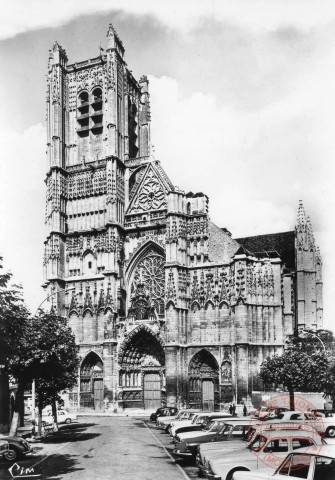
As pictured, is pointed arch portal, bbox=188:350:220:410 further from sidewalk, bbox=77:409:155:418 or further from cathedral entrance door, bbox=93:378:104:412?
cathedral entrance door, bbox=93:378:104:412

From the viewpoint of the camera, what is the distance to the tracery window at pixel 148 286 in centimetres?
5012

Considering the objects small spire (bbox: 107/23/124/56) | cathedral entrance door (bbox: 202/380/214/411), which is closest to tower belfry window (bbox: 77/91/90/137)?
small spire (bbox: 107/23/124/56)

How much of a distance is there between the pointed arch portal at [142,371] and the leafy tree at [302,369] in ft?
36.9

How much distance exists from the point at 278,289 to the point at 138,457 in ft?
99.6

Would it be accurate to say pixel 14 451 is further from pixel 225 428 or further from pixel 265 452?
pixel 265 452

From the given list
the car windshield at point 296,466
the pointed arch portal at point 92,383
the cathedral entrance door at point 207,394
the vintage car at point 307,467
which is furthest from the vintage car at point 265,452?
the pointed arch portal at point 92,383

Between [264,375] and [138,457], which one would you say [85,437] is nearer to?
[138,457]

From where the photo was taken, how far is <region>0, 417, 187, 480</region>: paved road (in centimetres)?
1531

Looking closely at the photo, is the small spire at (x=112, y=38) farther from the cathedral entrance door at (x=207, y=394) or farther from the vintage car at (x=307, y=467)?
the vintage car at (x=307, y=467)

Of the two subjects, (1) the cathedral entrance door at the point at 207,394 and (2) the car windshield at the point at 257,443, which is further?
(1) the cathedral entrance door at the point at 207,394

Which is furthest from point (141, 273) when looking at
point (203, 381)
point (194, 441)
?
point (194, 441)

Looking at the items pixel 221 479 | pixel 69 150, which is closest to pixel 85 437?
pixel 221 479

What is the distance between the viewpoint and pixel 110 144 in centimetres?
→ 5356

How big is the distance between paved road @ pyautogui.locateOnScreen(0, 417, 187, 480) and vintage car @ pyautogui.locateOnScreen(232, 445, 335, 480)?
17.8ft
